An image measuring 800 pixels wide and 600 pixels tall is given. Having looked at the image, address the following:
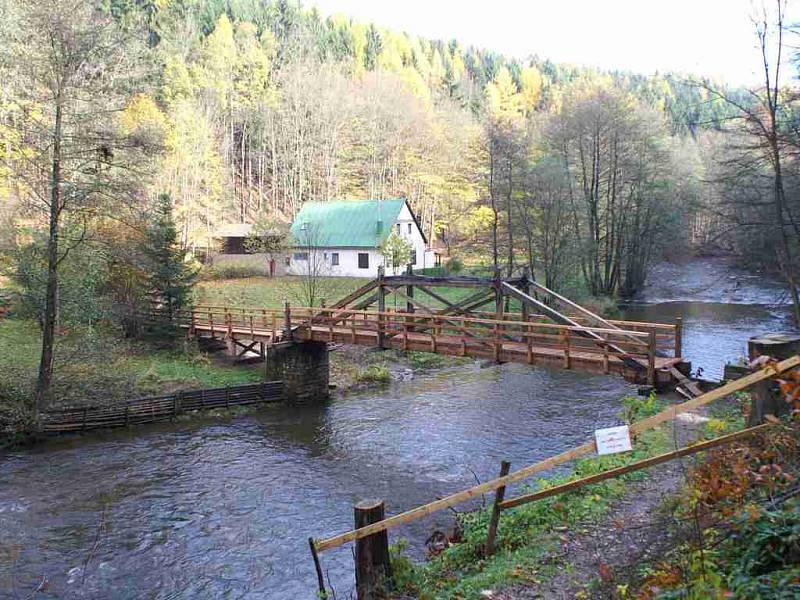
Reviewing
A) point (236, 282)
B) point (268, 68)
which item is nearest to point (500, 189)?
point (236, 282)

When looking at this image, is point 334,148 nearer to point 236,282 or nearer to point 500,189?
point 236,282

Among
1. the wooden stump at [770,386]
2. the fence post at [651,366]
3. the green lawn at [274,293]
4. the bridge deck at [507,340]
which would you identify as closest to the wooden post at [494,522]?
the wooden stump at [770,386]

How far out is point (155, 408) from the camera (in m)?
17.5

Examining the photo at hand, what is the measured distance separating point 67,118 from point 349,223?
3102 centimetres

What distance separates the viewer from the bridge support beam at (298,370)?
2006cm

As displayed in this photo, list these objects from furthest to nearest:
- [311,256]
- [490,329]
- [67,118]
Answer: [311,256]
[490,329]
[67,118]

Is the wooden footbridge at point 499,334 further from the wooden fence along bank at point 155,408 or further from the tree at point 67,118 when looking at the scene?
the tree at point 67,118

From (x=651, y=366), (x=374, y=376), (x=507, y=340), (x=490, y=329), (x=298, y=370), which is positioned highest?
(x=490, y=329)

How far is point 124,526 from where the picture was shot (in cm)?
1122

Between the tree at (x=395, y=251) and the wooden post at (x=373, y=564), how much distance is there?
107 feet

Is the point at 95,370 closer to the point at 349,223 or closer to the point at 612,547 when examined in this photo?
the point at 612,547

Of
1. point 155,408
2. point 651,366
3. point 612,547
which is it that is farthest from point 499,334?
point 155,408

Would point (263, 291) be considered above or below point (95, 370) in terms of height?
above

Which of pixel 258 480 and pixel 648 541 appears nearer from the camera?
pixel 648 541
